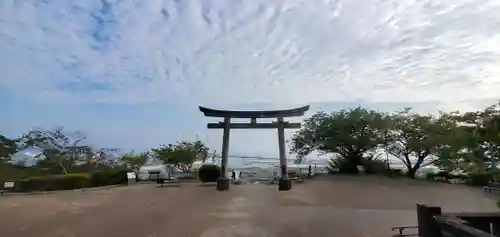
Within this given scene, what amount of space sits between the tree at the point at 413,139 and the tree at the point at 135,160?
1076 cm

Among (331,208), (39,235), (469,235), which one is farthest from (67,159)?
(469,235)

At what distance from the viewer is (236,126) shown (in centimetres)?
1205

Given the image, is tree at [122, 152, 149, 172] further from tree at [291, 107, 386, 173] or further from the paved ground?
tree at [291, 107, 386, 173]

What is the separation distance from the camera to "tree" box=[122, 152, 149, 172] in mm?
16609

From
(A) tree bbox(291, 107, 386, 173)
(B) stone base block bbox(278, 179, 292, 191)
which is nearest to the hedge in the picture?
(B) stone base block bbox(278, 179, 292, 191)

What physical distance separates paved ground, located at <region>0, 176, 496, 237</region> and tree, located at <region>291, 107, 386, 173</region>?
3441 millimetres

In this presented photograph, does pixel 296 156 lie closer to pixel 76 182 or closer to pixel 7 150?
pixel 76 182

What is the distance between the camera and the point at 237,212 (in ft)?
22.2

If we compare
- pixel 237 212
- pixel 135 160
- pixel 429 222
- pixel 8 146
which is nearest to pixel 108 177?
pixel 135 160

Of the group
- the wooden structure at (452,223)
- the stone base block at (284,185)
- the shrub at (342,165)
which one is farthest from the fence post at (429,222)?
the shrub at (342,165)

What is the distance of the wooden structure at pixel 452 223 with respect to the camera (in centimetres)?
219

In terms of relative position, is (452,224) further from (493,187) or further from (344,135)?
(344,135)

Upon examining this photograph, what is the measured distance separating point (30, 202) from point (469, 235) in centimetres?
975

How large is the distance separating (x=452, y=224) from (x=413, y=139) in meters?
12.0
